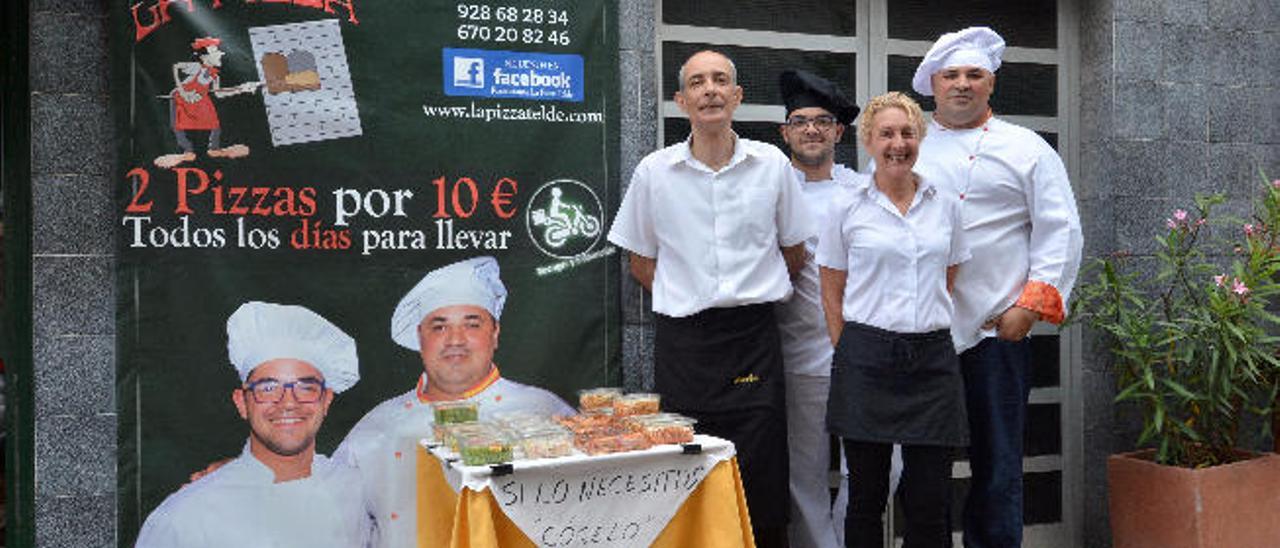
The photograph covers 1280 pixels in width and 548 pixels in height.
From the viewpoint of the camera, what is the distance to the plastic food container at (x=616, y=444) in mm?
3367

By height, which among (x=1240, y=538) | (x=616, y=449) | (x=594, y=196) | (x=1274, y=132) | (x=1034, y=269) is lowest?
(x=1240, y=538)

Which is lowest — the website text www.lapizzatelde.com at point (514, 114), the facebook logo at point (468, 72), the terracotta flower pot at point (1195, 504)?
the terracotta flower pot at point (1195, 504)

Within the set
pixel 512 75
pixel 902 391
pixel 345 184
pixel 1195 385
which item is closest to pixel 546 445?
pixel 902 391

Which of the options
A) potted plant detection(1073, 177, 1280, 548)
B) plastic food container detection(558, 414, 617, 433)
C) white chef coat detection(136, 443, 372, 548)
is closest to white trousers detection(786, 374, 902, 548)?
plastic food container detection(558, 414, 617, 433)

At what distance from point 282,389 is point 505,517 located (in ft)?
4.09

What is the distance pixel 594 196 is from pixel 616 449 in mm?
1284

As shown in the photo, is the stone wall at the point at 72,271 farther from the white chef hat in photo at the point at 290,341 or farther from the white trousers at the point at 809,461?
the white trousers at the point at 809,461

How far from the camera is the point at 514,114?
4230 mm

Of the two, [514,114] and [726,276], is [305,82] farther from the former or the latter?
[726,276]

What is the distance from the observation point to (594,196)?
14.3 ft

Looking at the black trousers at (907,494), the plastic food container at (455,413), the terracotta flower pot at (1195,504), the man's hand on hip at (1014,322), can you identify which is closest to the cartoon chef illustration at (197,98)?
the plastic food container at (455,413)

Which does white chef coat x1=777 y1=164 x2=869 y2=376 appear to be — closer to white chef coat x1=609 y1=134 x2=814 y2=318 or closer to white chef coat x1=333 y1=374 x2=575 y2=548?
white chef coat x1=609 y1=134 x2=814 y2=318

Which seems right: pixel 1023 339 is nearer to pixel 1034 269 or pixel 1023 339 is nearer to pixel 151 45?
pixel 1034 269

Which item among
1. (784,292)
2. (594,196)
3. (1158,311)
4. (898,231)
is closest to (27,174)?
Result: (594,196)
